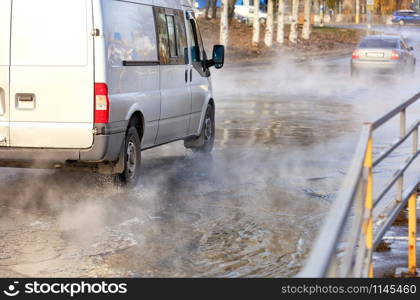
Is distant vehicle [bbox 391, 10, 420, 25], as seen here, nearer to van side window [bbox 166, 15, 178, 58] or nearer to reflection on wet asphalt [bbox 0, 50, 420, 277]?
reflection on wet asphalt [bbox 0, 50, 420, 277]

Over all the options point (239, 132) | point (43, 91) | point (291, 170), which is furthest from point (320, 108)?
point (43, 91)

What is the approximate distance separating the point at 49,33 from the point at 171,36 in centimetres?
264

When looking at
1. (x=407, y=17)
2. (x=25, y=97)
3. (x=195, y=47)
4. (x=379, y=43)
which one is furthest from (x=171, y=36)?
(x=407, y=17)

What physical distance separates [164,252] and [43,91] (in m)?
3.10

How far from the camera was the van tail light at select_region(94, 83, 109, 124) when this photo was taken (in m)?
10.9

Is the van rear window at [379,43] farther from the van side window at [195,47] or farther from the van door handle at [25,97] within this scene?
the van door handle at [25,97]

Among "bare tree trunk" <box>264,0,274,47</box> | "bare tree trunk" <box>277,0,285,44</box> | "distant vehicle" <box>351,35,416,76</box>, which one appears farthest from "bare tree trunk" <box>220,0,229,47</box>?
"distant vehicle" <box>351,35,416,76</box>

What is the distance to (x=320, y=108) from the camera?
2441 centimetres

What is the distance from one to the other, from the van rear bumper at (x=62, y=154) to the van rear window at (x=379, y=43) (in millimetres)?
24426

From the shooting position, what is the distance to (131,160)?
11.9 meters

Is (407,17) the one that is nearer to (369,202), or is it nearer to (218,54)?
(218,54)

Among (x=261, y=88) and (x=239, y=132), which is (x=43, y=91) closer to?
(x=239, y=132)

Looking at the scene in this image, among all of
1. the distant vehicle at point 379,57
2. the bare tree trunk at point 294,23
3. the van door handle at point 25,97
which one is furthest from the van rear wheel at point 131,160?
the bare tree trunk at point 294,23

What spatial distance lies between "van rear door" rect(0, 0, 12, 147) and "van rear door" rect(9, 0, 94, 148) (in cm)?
5
